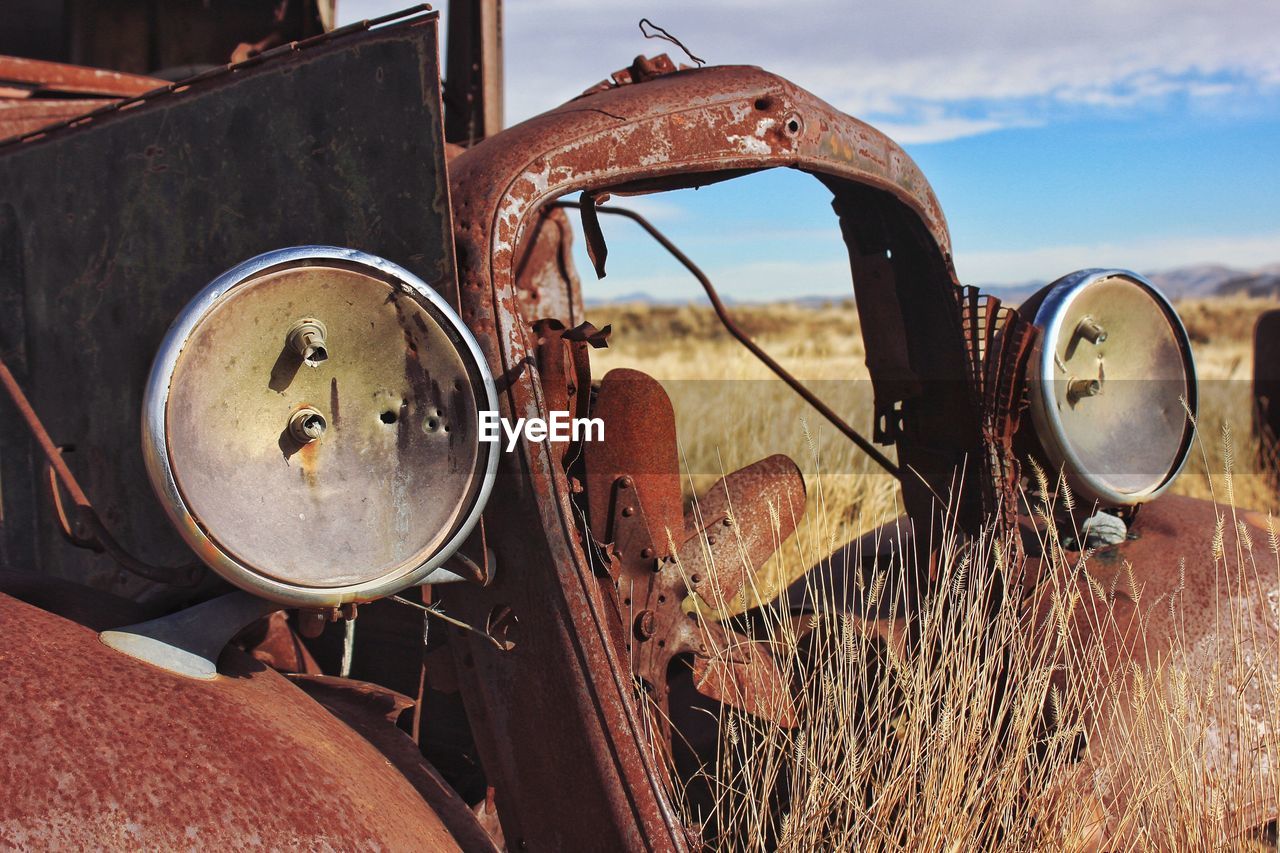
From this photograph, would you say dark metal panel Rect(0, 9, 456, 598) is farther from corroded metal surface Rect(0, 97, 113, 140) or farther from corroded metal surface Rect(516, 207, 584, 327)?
corroded metal surface Rect(516, 207, 584, 327)

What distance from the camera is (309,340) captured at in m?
1.42

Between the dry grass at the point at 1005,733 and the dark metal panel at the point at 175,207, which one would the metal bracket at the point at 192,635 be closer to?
the dark metal panel at the point at 175,207

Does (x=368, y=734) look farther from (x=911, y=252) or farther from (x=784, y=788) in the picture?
(x=911, y=252)

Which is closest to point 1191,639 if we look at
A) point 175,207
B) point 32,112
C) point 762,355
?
point 762,355

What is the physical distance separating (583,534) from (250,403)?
0.59 m

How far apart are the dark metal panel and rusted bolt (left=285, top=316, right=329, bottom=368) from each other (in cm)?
25

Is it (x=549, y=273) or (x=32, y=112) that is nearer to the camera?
(x=32, y=112)

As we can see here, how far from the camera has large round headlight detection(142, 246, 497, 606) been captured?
1.37m

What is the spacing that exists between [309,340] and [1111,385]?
1.61 meters

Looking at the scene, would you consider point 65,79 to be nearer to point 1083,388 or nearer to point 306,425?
point 306,425

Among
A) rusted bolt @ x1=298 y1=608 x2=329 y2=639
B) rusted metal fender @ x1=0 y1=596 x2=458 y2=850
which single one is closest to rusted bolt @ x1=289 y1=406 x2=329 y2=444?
rusted bolt @ x1=298 y1=608 x2=329 y2=639

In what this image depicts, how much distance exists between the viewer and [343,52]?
1694mm

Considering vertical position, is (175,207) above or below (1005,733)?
above

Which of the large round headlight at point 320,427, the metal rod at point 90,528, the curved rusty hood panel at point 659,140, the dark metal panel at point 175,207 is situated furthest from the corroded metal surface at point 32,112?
the large round headlight at point 320,427
